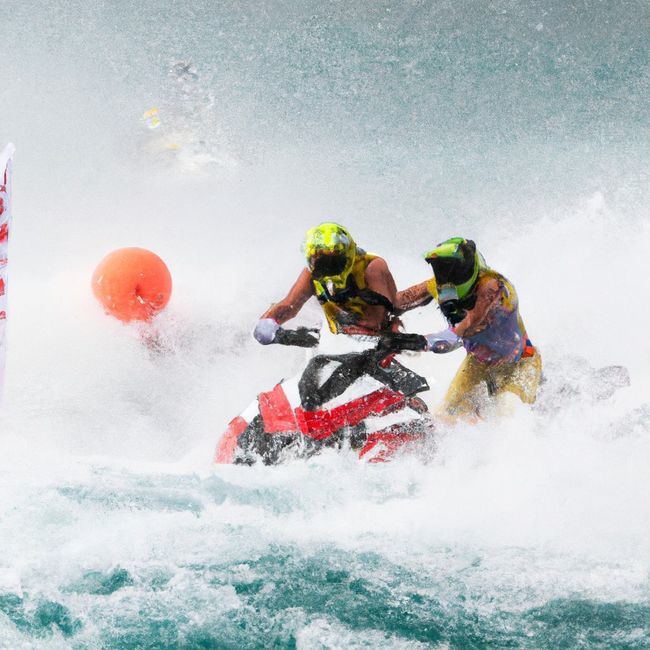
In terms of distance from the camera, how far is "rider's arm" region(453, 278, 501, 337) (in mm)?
4328

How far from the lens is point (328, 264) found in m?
4.36

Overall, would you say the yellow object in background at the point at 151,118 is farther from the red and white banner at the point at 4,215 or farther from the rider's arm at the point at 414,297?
the rider's arm at the point at 414,297

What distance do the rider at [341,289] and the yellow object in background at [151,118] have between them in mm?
6065

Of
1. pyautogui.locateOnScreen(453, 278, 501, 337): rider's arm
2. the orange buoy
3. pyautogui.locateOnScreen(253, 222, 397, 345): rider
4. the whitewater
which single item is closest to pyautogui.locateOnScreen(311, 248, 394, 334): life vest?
pyautogui.locateOnScreen(253, 222, 397, 345): rider

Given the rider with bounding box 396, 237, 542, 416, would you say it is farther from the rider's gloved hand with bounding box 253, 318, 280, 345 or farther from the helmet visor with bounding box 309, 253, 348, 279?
the rider's gloved hand with bounding box 253, 318, 280, 345

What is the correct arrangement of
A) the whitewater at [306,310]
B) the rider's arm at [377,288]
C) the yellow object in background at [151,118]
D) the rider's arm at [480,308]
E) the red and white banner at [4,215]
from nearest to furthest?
the whitewater at [306,310], the red and white banner at [4,215], the rider's arm at [480,308], the rider's arm at [377,288], the yellow object in background at [151,118]

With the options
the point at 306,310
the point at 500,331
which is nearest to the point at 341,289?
the point at 500,331

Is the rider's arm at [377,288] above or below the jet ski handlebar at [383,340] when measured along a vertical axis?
above

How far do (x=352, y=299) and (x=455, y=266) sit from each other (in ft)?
2.11

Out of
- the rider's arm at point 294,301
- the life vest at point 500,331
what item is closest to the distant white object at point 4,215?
the rider's arm at point 294,301

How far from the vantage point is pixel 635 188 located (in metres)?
8.84

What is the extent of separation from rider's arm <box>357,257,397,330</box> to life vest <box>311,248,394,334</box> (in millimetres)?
20

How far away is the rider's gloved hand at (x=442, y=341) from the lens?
414 cm

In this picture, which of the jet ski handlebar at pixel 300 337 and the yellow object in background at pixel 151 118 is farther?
the yellow object in background at pixel 151 118
